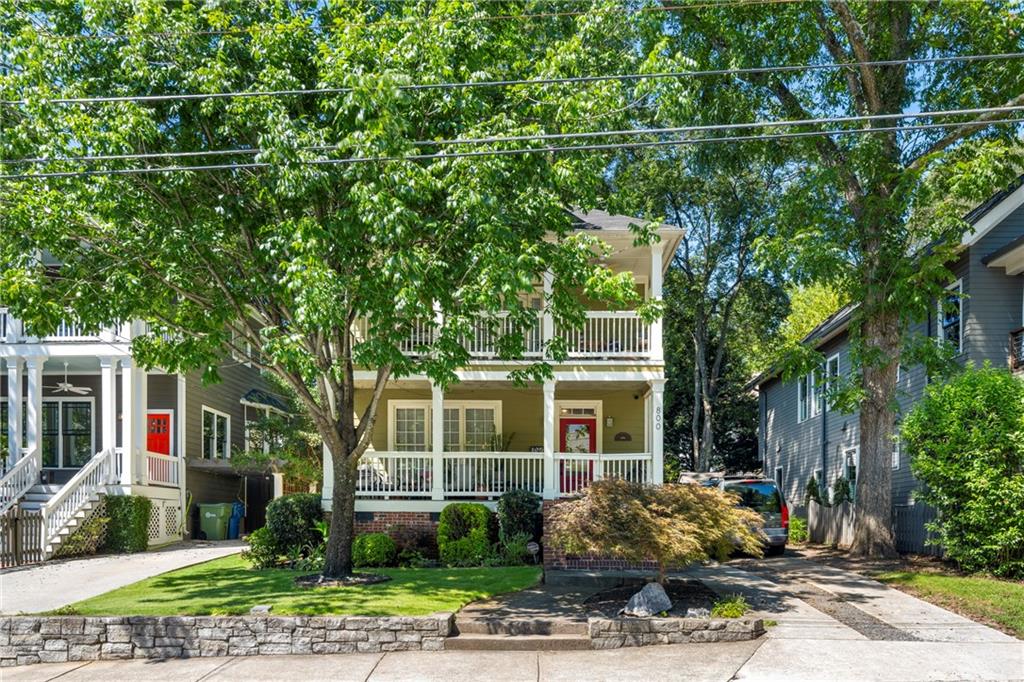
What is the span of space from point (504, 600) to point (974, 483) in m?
7.85

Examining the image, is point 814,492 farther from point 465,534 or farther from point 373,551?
point 373,551

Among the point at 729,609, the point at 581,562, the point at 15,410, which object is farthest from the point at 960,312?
the point at 15,410

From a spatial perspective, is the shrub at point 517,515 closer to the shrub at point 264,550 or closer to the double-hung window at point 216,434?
the shrub at point 264,550

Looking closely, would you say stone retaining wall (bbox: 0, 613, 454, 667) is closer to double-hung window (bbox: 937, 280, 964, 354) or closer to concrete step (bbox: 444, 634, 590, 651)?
concrete step (bbox: 444, 634, 590, 651)

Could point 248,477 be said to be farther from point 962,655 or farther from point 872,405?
point 962,655

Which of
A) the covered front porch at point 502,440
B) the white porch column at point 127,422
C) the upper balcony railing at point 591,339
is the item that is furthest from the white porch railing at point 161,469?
the upper balcony railing at point 591,339

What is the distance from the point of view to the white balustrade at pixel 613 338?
18.0m

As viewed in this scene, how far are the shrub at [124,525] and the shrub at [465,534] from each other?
6520 millimetres

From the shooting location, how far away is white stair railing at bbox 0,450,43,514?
1872 cm

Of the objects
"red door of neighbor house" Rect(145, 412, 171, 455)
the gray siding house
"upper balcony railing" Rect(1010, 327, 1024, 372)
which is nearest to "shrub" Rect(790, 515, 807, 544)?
the gray siding house

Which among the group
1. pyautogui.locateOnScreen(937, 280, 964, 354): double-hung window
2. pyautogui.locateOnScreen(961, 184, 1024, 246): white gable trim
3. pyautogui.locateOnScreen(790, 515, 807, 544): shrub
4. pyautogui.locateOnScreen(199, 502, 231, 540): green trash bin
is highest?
pyautogui.locateOnScreen(961, 184, 1024, 246): white gable trim

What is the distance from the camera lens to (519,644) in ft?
36.6

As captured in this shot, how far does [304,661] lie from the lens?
10.9 meters

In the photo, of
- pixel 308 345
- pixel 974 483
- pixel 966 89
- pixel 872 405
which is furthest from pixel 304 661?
pixel 966 89
